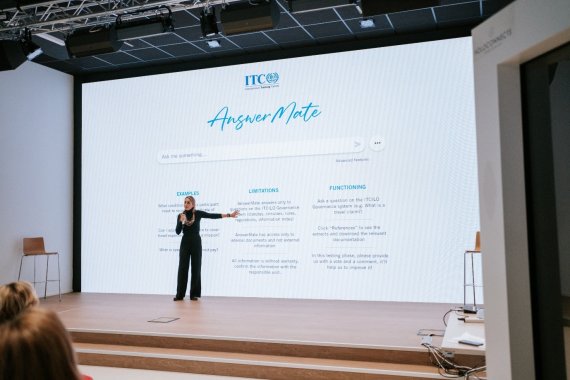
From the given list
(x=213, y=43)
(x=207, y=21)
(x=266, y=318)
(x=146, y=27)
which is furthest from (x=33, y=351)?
(x=213, y=43)

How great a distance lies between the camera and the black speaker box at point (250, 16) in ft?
15.5

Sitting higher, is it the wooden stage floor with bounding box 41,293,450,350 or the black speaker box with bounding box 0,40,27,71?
the black speaker box with bounding box 0,40,27,71

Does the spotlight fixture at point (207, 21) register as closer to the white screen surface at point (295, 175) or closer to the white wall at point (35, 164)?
the white screen surface at point (295, 175)

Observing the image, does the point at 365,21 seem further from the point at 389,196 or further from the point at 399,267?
the point at 399,267

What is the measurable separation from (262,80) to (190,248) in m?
2.29

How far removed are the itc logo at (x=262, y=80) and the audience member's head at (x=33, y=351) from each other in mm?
5991

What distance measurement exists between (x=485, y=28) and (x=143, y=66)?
231 inches

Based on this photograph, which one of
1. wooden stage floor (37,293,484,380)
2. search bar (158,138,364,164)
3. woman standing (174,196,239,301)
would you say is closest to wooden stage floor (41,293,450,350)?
wooden stage floor (37,293,484,380)

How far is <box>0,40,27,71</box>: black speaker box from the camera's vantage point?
5477 mm

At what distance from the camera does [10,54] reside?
5.52 meters

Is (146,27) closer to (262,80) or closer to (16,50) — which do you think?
(16,50)

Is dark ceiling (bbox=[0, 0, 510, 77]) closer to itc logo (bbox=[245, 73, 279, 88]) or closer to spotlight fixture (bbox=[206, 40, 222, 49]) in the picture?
spotlight fixture (bbox=[206, 40, 222, 49])

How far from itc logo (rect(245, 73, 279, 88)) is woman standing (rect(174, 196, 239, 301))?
65.5 inches

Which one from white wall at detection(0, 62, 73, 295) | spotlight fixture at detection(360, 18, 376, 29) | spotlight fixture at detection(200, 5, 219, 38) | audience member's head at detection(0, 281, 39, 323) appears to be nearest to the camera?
audience member's head at detection(0, 281, 39, 323)
